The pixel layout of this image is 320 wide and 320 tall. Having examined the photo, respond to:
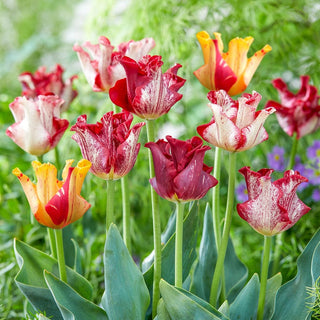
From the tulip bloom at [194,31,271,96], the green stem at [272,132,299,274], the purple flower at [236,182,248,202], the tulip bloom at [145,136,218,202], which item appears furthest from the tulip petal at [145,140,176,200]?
the purple flower at [236,182,248,202]

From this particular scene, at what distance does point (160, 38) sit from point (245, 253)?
1.10 feet

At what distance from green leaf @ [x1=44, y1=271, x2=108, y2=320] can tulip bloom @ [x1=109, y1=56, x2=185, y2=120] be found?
0.42 feet

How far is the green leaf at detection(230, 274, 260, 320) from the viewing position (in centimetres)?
39

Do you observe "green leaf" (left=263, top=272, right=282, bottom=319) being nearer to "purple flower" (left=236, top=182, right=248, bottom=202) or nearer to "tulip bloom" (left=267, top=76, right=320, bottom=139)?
"tulip bloom" (left=267, top=76, right=320, bottom=139)

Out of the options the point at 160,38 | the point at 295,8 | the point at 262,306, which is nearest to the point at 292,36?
the point at 295,8

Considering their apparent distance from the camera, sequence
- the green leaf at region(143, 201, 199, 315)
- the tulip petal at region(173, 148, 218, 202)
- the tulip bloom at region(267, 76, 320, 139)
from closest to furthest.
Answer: the tulip petal at region(173, 148, 218, 202) < the green leaf at region(143, 201, 199, 315) < the tulip bloom at region(267, 76, 320, 139)

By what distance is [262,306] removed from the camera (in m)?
0.38

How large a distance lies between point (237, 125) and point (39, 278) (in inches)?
8.1

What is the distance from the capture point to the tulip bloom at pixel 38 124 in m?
0.41

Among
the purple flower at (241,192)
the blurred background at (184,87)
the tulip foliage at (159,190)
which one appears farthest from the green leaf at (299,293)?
the purple flower at (241,192)

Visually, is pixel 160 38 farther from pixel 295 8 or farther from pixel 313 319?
pixel 313 319

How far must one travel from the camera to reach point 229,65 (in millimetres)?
411

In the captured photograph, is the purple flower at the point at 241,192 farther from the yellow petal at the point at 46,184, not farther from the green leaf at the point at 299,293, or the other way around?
the yellow petal at the point at 46,184

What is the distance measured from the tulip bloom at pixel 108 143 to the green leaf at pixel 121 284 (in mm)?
43
